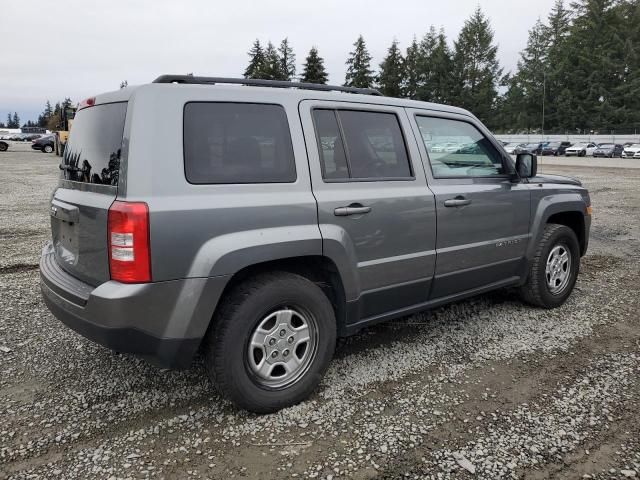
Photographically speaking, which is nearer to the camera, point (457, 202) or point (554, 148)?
point (457, 202)

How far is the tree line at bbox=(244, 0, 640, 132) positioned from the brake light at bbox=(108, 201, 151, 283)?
217 ft

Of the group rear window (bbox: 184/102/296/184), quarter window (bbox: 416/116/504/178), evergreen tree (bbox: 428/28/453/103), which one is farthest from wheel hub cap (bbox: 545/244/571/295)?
evergreen tree (bbox: 428/28/453/103)

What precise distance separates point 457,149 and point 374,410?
216 cm

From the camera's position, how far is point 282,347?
2.98 meters

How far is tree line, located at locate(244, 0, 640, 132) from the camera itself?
65062 millimetres

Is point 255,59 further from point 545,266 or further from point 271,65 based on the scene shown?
point 545,266

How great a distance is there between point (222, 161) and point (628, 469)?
2.64m

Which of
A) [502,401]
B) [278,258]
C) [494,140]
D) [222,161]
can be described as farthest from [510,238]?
[222,161]

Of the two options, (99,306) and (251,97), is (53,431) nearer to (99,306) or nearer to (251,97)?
(99,306)

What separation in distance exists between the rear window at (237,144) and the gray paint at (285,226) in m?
0.05

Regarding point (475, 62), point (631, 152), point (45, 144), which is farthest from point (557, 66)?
point (45, 144)

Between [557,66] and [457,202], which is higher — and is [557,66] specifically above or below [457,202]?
Answer: above

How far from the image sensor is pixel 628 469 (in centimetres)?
250

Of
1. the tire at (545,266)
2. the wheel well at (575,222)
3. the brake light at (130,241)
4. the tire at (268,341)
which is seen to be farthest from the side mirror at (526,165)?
the brake light at (130,241)
